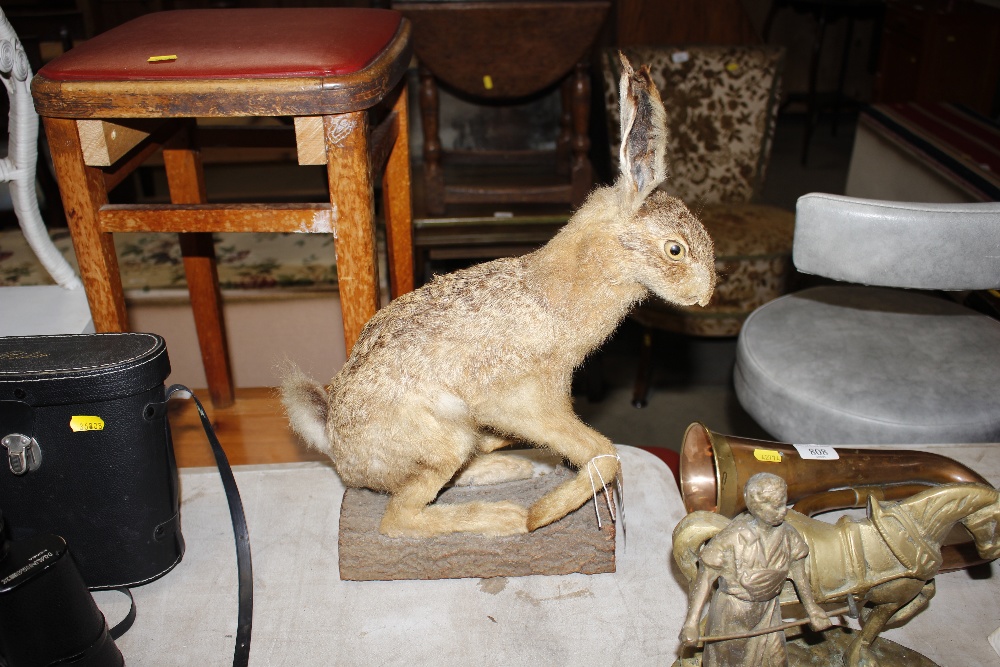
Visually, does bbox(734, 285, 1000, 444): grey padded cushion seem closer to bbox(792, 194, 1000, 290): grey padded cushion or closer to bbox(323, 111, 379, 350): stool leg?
bbox(792, 194, 1000, 290): grey padded cushion

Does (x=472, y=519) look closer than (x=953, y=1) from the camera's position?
Yes

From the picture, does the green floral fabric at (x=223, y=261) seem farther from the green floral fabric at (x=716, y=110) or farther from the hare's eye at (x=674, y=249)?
the hare's eye at (x=674, y=249)

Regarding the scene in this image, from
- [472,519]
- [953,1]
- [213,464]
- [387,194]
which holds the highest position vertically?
[953,1]

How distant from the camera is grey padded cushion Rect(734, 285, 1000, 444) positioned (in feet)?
4.72

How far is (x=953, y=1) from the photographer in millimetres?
2996

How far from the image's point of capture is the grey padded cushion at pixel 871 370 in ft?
4.72

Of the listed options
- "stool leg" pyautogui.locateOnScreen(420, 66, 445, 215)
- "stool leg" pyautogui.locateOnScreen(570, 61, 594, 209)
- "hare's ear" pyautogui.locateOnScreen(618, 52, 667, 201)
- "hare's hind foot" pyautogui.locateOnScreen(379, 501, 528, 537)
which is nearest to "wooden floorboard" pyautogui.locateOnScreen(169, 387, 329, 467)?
"hare's hind foot" pyautogui.locateOnScreen(379, 501, 528, 537)

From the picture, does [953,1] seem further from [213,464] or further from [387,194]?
[213,464]

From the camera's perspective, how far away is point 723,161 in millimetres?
2662

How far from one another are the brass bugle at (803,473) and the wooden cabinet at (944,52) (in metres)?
2.12

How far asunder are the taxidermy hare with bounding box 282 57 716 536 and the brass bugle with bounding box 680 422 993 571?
0.61ft

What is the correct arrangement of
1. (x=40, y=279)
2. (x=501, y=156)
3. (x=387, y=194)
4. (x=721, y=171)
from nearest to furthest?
(x=387, y=194)
(x=40, y=279)
(x=721, y=171)
(x=501, y=156)

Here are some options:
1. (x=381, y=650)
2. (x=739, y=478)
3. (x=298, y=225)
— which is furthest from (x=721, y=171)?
(x=381, y=650)

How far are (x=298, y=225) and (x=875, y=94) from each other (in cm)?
337
